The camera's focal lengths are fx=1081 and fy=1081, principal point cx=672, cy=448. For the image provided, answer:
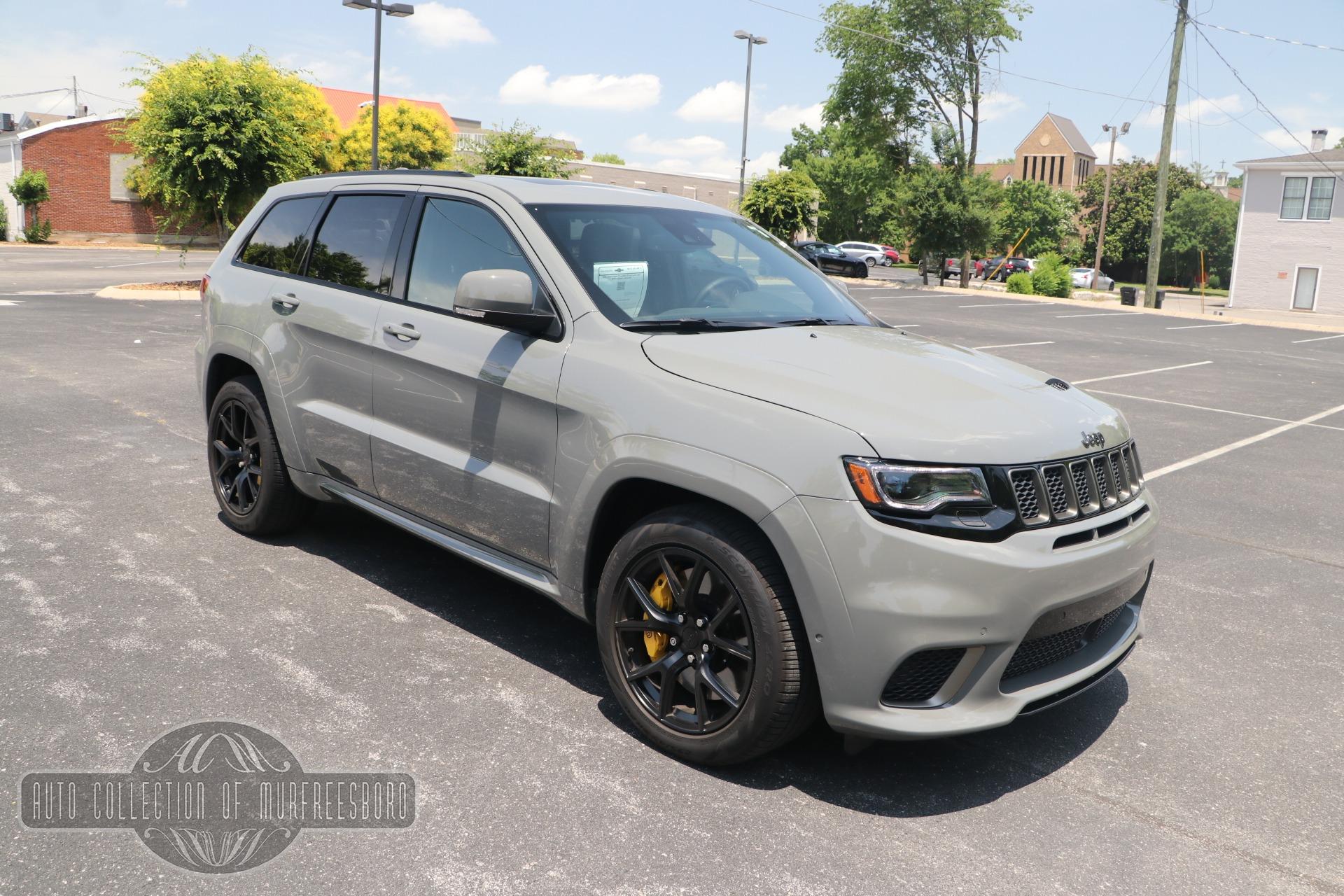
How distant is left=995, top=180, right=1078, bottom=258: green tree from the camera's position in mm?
80188

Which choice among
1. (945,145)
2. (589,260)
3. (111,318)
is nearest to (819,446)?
(589,260)

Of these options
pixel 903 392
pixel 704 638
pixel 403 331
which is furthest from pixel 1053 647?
pixel 403 331

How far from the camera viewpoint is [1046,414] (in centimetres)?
338

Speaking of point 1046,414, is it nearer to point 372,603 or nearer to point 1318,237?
point 372,603

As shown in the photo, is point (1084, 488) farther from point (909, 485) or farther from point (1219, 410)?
point (1219, 410)

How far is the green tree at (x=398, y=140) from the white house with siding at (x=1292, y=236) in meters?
36.5

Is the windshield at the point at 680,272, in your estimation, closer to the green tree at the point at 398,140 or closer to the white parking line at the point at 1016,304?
the white parking line at the point at 1016,304

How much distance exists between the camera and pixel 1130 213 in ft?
262

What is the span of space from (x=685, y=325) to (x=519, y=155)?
97.5ft

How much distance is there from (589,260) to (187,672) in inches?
81.8

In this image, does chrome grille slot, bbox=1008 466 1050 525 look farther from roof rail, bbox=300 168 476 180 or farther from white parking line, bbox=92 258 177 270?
white parking line, bbox=92 258 177 270

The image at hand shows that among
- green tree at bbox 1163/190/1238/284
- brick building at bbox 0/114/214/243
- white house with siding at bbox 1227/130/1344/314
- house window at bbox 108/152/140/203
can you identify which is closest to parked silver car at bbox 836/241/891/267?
white house with siding at bbox 1227/130/1344/314

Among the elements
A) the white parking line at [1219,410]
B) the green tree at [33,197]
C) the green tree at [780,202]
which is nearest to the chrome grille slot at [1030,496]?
the white parking line at [1219,410]

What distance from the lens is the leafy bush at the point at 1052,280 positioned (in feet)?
130
